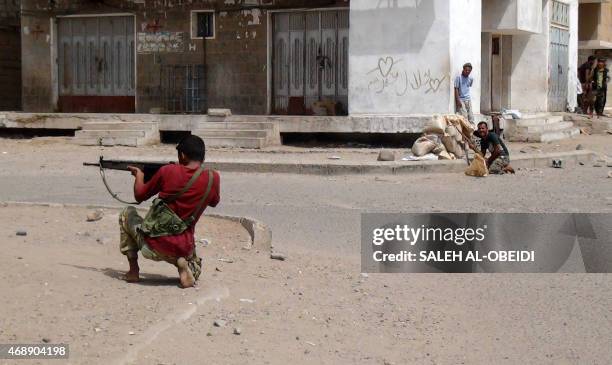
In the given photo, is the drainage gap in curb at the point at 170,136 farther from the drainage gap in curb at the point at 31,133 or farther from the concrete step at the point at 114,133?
the drainage gap in curb at the point at 31,133

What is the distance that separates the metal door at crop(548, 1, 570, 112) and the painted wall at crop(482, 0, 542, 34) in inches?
98.1

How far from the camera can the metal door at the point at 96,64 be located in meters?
22.6

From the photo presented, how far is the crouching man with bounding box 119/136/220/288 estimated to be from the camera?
259 inches

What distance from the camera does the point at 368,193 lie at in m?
12.8

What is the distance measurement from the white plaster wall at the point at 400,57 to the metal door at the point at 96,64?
6.36 meters

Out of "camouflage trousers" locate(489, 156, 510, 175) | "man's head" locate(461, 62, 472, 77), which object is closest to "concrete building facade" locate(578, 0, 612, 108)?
"man's head" locate(461, 62, 472, 77)

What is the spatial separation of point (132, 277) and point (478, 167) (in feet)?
27.9

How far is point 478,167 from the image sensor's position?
1441cm

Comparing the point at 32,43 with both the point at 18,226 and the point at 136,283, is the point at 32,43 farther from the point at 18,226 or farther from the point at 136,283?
the point at 136,283

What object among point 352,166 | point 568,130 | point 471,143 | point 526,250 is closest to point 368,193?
Result: point 352,166

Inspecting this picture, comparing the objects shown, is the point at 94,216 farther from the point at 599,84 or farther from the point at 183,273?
A: the point at 599,84

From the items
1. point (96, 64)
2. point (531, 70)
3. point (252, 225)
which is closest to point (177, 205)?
point (252, 225)

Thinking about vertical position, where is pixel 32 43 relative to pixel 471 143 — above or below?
above

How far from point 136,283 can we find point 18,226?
8.87ft
